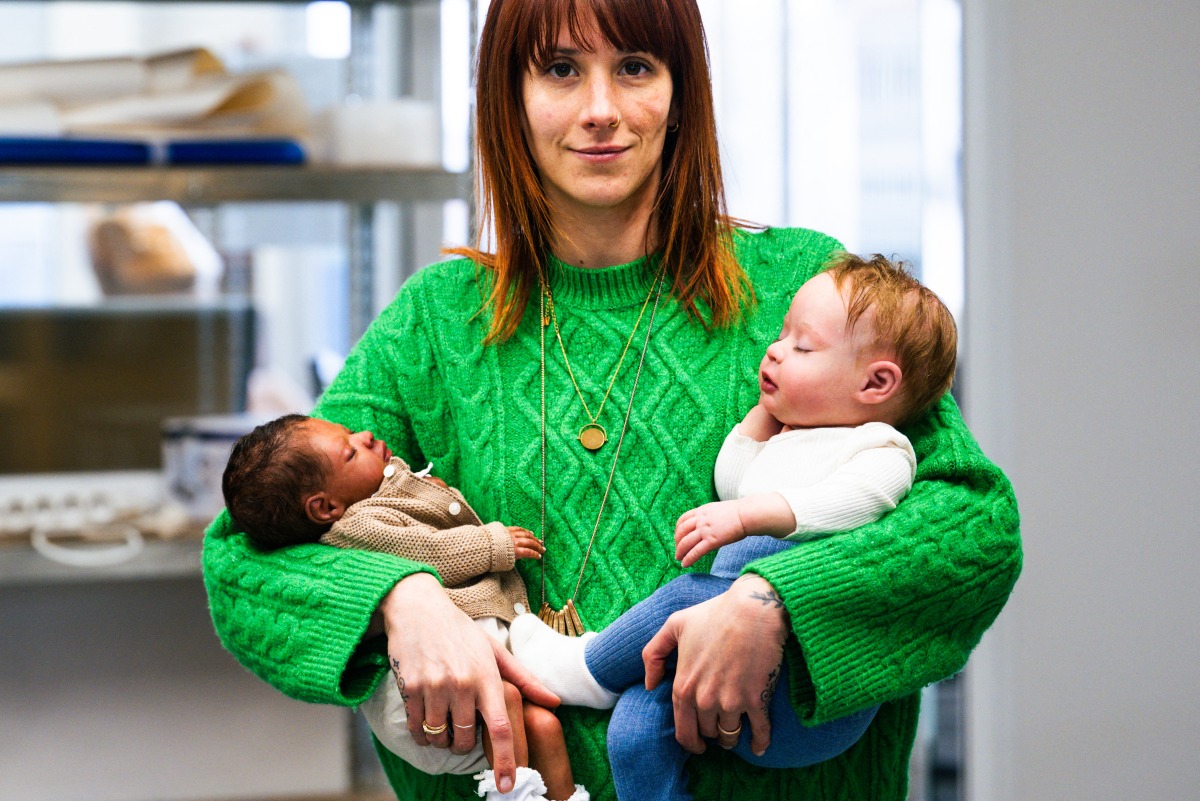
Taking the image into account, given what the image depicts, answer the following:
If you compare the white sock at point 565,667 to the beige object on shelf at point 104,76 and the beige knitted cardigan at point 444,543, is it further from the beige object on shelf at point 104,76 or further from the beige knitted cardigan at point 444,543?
the beige object on shelf at point 104,76

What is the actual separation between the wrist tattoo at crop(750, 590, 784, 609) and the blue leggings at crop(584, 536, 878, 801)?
8 cm

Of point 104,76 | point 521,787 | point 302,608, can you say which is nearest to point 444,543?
point 302,608

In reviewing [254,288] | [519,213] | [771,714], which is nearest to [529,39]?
[519,213]

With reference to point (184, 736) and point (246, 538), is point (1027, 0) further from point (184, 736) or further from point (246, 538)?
point (184, 736)

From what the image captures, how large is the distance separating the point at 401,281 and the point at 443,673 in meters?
1.69

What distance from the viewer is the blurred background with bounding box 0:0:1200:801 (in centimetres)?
211

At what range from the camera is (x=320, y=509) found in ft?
4.06

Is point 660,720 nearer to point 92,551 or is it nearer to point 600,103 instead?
point 600,103

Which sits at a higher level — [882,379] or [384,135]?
[384,135]

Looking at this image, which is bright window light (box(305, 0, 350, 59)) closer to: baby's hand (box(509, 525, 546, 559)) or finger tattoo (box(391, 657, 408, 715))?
baby's hand (box(509, 525, 546, 559))

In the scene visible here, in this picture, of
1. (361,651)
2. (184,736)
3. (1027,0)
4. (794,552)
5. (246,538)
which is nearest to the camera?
(794,552)

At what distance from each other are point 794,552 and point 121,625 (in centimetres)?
214

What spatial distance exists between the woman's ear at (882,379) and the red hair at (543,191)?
0.19 m

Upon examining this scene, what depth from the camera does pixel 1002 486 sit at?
1143mm
